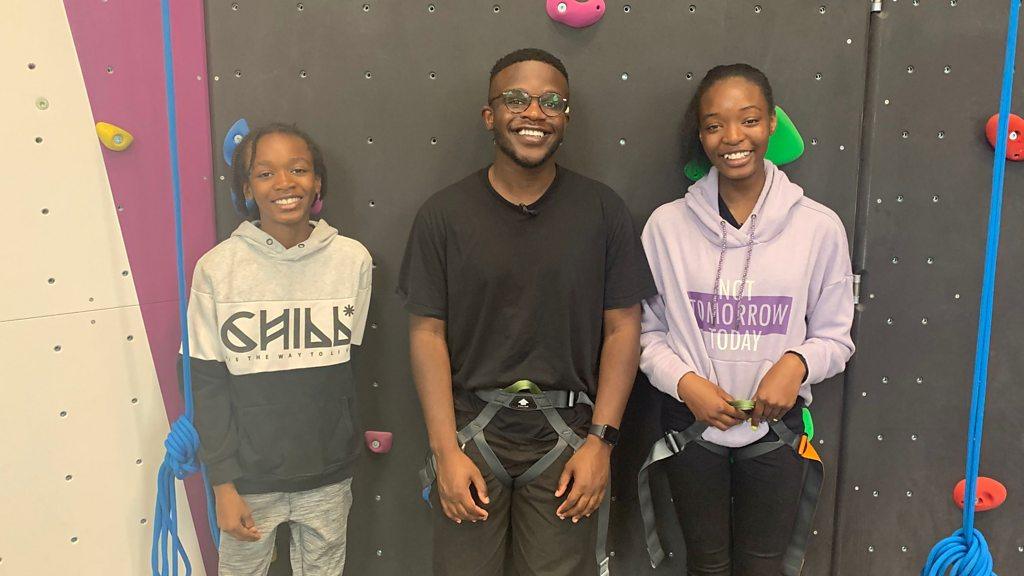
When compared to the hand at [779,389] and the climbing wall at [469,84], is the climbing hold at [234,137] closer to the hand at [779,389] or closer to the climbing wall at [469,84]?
the climbing wall at [469,84]

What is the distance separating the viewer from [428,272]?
1188 millimetres

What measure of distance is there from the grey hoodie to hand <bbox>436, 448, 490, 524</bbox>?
0.23 meters

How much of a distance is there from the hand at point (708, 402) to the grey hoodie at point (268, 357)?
2.21 ft

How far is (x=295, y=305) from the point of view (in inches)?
44.3

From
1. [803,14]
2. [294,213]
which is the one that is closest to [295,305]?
[294,213]

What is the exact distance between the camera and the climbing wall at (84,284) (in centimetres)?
100

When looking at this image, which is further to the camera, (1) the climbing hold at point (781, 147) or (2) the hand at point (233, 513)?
(1) the climbing hold at point (781, 147)

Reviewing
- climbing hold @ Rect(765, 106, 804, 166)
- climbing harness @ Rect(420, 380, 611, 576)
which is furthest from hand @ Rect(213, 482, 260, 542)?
climbing hold @ Rect(765, 106, 804, 166)

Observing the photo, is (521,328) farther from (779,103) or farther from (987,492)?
(987,492)

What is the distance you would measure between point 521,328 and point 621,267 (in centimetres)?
24

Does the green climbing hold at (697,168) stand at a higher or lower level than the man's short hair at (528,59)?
lower

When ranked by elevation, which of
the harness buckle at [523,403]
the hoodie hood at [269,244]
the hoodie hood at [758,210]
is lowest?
the harness buckle at [523,403]

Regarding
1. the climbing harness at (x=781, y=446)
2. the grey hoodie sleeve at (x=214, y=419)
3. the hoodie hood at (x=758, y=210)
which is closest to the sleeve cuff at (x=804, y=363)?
the climbing harness at (x=781, y=446)

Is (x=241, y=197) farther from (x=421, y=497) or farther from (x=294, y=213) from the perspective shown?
(x=421, y=497)
